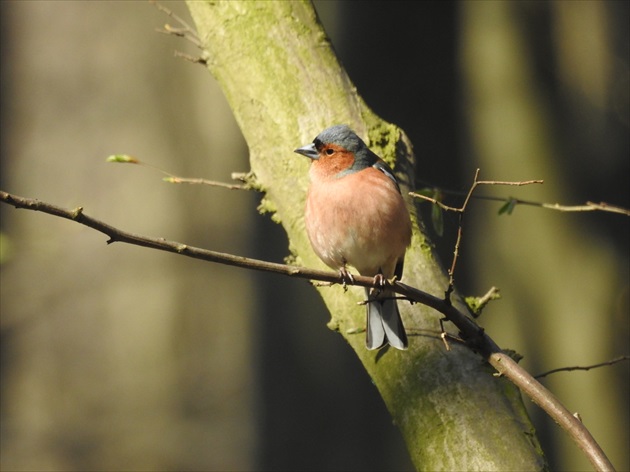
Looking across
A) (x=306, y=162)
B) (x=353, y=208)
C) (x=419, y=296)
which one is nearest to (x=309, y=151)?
(x=306, y=162)

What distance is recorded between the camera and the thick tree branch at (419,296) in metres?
1.98

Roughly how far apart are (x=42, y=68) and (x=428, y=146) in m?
3.03

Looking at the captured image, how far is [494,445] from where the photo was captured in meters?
2.76

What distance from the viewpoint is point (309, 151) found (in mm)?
3385

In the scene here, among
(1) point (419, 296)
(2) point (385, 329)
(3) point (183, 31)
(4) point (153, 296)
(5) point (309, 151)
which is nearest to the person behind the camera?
(1) point (419, 296)

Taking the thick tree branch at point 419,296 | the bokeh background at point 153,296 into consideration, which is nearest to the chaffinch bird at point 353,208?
the thick tree branch at point 419,296

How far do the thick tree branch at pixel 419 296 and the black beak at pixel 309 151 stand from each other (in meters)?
1.01

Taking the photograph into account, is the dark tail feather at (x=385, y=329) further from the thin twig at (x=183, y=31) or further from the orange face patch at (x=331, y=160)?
the thin twig at (x=183, y=31)

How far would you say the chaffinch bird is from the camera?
336 cm

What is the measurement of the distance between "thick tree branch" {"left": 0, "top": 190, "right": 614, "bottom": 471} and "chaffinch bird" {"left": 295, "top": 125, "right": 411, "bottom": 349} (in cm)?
62

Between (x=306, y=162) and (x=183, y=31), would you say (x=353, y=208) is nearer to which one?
(x=306, y=162)

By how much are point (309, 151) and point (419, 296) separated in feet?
3.75

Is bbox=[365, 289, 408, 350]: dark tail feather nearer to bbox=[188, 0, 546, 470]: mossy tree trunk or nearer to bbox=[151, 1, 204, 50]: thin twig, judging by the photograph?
bbox=[188, 0, 546, 470]: mossy tree trunk

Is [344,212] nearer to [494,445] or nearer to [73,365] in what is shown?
[494,445]
